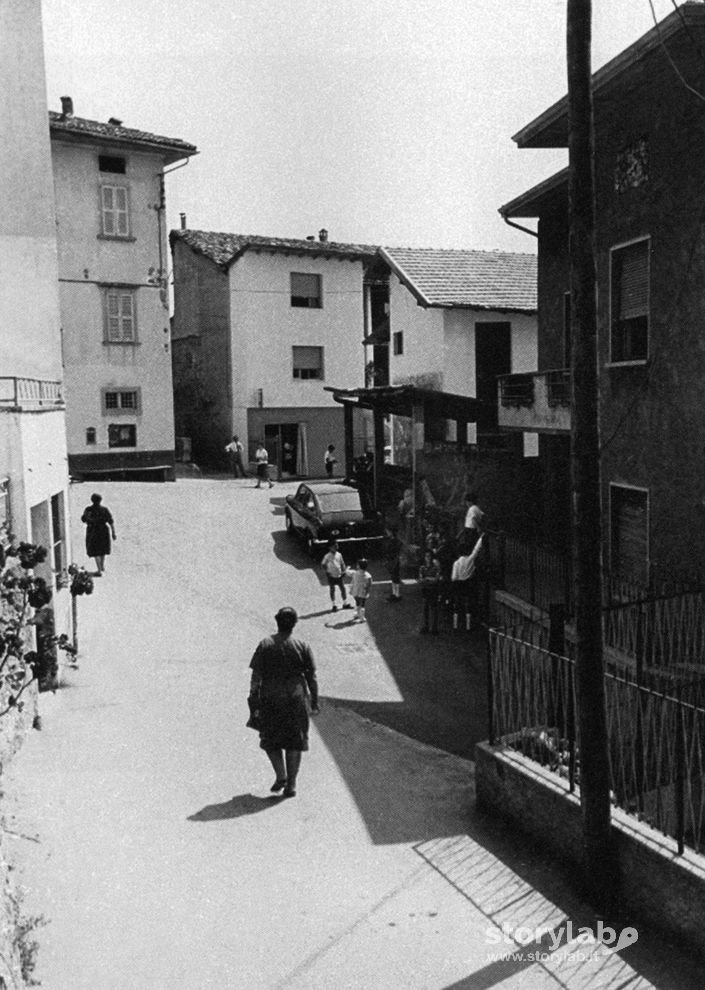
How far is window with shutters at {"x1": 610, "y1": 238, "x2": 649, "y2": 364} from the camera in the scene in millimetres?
12719

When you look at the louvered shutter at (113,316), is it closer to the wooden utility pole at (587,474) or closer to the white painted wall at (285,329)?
the white painted wall at (285,329)

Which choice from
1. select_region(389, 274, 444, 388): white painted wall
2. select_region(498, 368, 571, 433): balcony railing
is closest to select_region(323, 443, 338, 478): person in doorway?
select_region(389, 274, 444, 388): white painted wall

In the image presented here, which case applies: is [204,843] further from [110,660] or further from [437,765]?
[110,660]

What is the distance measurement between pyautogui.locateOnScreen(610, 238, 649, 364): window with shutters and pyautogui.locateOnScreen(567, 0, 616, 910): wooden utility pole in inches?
271

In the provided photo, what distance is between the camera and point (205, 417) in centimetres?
3606

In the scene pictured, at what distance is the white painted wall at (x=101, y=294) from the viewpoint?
27062 millimetres

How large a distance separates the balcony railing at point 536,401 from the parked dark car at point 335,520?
3603 mm

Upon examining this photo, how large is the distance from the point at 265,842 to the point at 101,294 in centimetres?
2353

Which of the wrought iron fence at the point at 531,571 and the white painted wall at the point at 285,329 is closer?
the wrought iron fence at the point at 531,571

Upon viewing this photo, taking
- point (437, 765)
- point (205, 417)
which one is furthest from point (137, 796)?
point (205, 417)

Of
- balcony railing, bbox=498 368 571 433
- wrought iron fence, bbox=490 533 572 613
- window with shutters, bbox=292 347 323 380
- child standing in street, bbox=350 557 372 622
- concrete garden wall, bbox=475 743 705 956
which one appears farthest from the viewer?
window with shutters, bbox=292 347 323 380

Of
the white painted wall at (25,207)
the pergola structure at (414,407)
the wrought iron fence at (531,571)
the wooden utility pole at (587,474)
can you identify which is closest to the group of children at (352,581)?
the wrought iron fence at (531,571)

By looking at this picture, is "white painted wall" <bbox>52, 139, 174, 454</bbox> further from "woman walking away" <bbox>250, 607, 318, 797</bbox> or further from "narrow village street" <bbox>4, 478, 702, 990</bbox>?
"woman walking away" <bbox>250, 607, 318, 797</bbox>

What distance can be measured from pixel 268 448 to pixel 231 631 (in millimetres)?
19907
